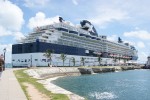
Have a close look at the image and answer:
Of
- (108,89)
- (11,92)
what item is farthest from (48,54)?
(11,92)

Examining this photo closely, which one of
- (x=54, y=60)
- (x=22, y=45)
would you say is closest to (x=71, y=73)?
(x=54, y=60)

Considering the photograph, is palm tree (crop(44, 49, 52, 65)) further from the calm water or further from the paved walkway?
the paved walkway

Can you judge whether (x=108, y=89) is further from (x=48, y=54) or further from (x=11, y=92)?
(x=48, y=54)

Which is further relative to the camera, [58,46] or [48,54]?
[58,46]

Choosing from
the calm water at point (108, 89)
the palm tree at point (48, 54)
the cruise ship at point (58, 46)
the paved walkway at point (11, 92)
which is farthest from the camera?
the cruise ship at point (58, 46)

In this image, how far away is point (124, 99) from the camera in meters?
32.0

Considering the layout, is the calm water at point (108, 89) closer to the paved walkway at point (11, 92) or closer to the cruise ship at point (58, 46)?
the paved walkway at point (11, 92)

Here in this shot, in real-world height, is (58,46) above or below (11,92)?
above

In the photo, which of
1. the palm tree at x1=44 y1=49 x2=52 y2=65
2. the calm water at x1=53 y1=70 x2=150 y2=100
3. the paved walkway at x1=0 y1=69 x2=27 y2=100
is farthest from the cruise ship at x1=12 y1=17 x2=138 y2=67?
the paved walkway at x1=0 y1=69 x2=27 y2=100

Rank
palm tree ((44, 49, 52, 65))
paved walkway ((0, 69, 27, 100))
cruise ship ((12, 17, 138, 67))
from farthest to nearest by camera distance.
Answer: cruise ship ((12, 17, 138, 67)) < palm tree ((44, 49, 52, 65)) < paved walkway ((0, 69, 27, 100))


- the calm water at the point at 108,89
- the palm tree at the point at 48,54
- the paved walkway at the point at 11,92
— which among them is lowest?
the calm water at the point at 108,89

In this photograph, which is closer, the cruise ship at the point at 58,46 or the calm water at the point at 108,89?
the calm water at the point at 108,89

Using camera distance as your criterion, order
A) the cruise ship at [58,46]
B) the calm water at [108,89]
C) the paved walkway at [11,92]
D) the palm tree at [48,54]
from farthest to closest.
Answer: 1. the cruise ship at [58,46]
2. the palm tree at [48,54]
3. the calm water at [108,89]
4. the paved walkway at [11,92]

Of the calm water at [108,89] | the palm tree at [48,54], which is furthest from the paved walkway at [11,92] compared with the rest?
the palm tree at [48,54]
